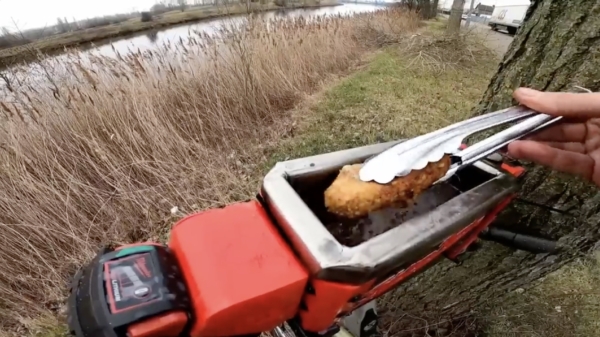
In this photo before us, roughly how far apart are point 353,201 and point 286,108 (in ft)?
9.87

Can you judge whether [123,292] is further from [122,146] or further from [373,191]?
[122,146]

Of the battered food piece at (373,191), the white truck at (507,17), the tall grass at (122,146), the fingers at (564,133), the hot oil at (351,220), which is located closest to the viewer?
the battered food piece at (373,191)

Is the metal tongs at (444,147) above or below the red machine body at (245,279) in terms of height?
above

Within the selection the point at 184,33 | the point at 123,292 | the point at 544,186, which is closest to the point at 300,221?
the point at 123,292

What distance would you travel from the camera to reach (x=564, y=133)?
86 cm

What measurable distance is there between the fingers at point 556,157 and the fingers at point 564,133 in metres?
0.03

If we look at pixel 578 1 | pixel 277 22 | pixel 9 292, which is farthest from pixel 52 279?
pixel 277 22

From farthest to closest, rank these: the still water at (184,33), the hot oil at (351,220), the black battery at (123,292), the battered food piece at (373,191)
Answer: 1. the still water at (184,33)
2. the hot oil at (351,220)
3. the battered food piece at (373,191)
4. the black battery at (123,292)

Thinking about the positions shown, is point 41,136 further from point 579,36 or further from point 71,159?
point 579,36

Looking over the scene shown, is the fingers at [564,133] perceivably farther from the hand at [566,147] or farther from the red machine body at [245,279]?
the red machine body at [245,279]

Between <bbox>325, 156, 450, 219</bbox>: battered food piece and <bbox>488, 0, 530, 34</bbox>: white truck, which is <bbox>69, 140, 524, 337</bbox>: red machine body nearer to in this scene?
<bbox>325, 156, 450, 219</bbox>: battered food piece

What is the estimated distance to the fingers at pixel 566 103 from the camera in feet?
2.19

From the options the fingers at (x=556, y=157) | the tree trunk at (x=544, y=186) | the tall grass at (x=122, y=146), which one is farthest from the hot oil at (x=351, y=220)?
the tall grass at (x=122, y=146)

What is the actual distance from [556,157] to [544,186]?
0.11 metres
